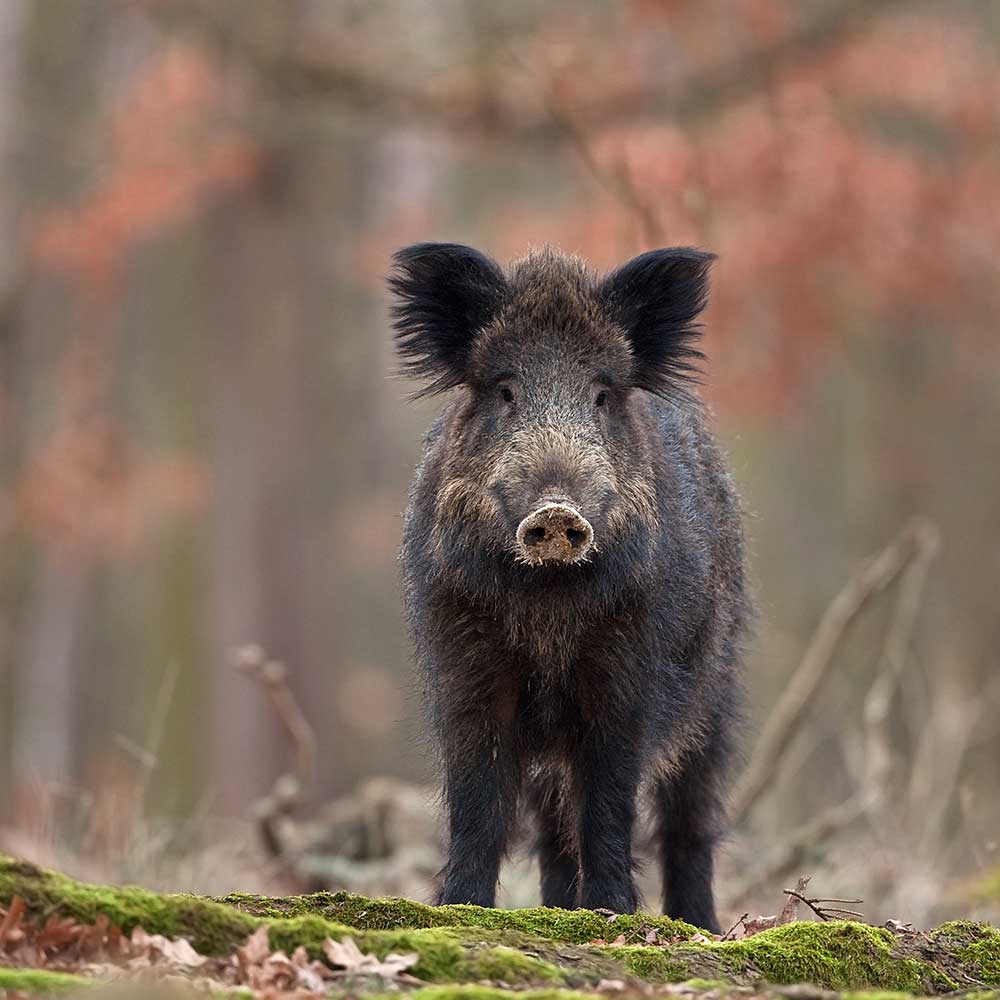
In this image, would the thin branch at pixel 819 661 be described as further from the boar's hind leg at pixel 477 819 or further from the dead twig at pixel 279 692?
the boar's hind leg at pixel 477 819

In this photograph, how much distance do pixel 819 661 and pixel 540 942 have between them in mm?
6154

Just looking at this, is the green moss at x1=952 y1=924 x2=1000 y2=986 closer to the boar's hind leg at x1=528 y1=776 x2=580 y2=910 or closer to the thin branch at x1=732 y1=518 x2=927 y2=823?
the boar's hind leg at x1=528 y1=776 x2=580 y2=910

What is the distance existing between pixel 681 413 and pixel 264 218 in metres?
13.1

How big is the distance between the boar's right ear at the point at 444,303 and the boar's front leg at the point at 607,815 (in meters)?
1.65

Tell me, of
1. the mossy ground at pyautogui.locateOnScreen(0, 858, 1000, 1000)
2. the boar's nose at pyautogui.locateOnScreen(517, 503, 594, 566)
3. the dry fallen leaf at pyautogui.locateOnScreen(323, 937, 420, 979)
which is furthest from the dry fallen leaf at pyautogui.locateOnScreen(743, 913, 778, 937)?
the dry fallen leaf at pyautogui.locateOnScreen(323, 937, 420, 979)

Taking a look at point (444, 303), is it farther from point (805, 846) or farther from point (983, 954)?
point (805, 846)

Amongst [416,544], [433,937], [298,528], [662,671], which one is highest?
[298,528]

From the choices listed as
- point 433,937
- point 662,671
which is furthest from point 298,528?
point 433,937

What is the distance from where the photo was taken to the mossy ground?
4461mm

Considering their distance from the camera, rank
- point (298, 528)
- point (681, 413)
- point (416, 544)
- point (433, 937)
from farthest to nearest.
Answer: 1. point (298, 528)
2. point (681, 413)
3. point (416, 544)
4. point (433, 937)

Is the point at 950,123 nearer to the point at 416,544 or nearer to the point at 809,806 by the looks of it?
the point at 809,806

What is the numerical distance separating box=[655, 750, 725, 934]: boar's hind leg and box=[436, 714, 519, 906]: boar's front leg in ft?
5.51

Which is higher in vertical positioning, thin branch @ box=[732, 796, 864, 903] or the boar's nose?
the boar's nose

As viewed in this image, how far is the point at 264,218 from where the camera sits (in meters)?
20.8
